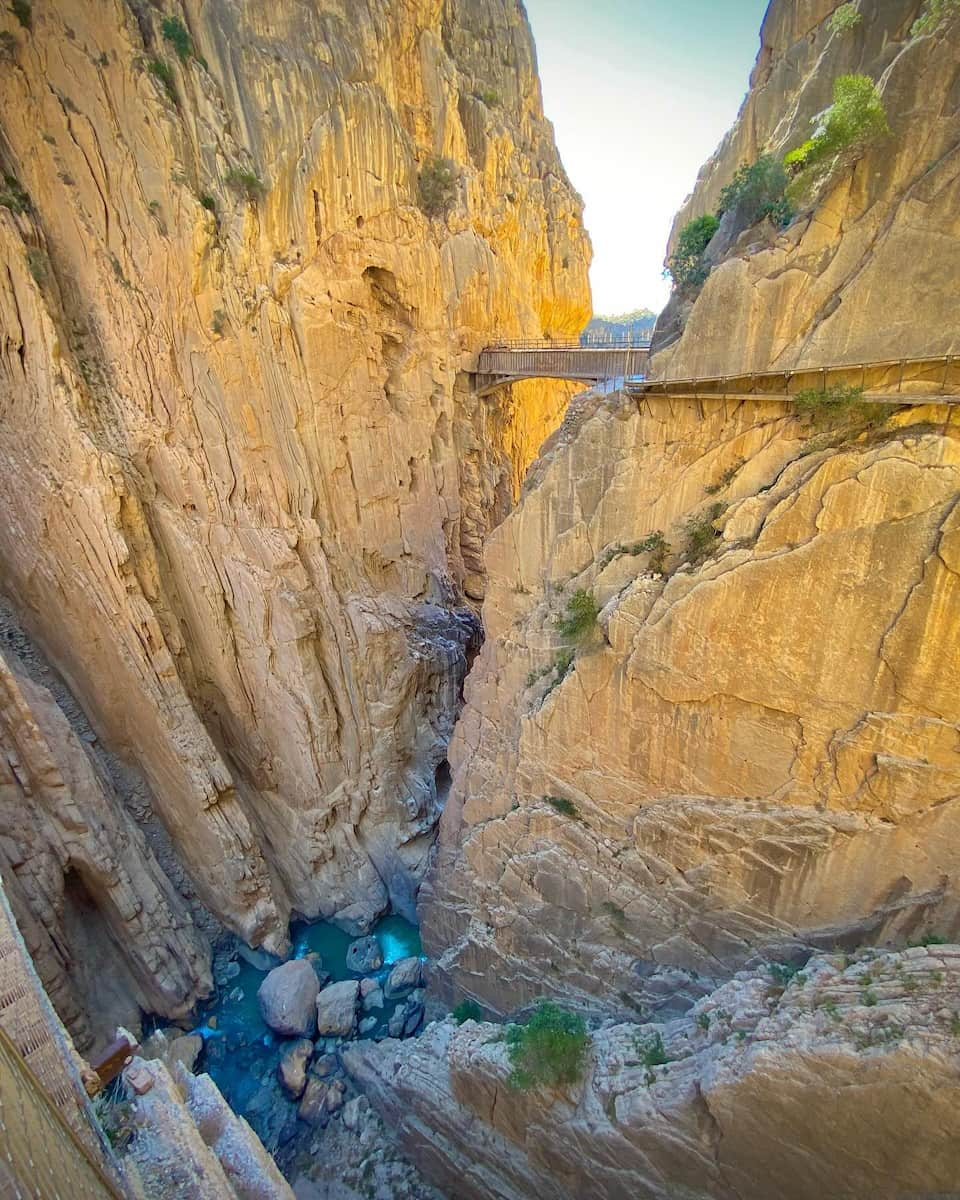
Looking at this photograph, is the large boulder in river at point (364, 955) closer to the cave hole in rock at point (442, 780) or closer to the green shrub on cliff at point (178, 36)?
the cave hole in rock at point (442, 780)

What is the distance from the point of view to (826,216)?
7258 millimetres

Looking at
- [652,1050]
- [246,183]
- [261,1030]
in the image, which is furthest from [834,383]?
[261,1030]

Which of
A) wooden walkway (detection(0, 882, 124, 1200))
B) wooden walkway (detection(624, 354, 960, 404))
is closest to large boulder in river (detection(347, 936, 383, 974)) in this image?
wooden walkway (detection(0, 882, 124, 1200))

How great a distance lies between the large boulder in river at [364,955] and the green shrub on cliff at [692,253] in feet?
52.0

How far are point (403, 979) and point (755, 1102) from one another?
9.34 metres

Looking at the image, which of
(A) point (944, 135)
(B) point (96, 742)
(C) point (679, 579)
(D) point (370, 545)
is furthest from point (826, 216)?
(B) point (96, 742)

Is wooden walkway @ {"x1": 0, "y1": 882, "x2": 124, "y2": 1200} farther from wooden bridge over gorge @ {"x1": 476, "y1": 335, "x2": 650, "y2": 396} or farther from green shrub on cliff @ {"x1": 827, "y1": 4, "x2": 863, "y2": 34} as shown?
green shrub on cliff @ {"x1": 827, "y1": 4, "x2": 863, "y2": 34}

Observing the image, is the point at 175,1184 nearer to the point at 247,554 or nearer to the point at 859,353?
the point at 247,554

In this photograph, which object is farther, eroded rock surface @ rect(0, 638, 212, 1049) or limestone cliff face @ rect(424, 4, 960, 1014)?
eroded rock surface @ rect(0, 638, 212, 1049)

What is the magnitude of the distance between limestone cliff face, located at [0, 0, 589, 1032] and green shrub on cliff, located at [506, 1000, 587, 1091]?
24.1 ft

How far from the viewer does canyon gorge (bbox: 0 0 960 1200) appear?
6879 millimetres

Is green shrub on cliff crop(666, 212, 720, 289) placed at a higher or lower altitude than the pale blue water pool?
higher

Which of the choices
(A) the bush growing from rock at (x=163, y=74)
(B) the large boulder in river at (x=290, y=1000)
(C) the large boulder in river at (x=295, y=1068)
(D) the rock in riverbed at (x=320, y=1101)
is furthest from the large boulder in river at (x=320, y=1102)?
(A) the bush growing from rock at (x=163, y=74)

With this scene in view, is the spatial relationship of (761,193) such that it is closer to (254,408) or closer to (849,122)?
(849,122)
